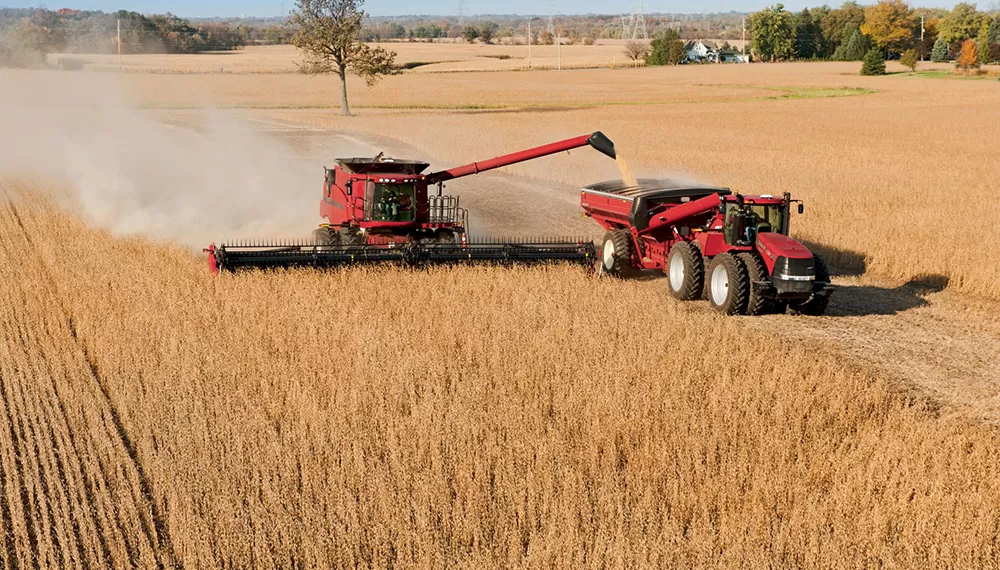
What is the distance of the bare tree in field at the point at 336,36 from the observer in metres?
51.8

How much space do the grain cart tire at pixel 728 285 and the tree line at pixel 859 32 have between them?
4471 inches

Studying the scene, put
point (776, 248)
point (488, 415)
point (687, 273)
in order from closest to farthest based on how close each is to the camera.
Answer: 1. point (488, 415)
2. point (776, 248)
3. point (687, 273)

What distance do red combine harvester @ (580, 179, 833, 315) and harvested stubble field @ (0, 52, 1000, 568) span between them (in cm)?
40

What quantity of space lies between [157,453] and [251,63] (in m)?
106

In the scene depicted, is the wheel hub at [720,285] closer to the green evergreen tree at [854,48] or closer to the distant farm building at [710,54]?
the green evergreen tree at [854,48]

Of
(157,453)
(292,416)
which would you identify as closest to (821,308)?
(292,416)

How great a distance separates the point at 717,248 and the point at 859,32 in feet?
385

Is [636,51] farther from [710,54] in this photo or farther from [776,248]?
[776,248]

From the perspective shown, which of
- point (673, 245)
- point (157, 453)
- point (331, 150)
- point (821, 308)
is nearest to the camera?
point (157, 453)

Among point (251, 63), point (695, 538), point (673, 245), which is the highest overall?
point (251, 63)

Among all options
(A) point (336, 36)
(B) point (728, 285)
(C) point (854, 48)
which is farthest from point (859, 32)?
(B) point (728, 285)

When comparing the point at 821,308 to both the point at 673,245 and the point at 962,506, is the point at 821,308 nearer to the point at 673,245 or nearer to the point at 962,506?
the point at 673,245

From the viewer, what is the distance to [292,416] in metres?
9.14

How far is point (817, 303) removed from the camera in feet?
44.0
